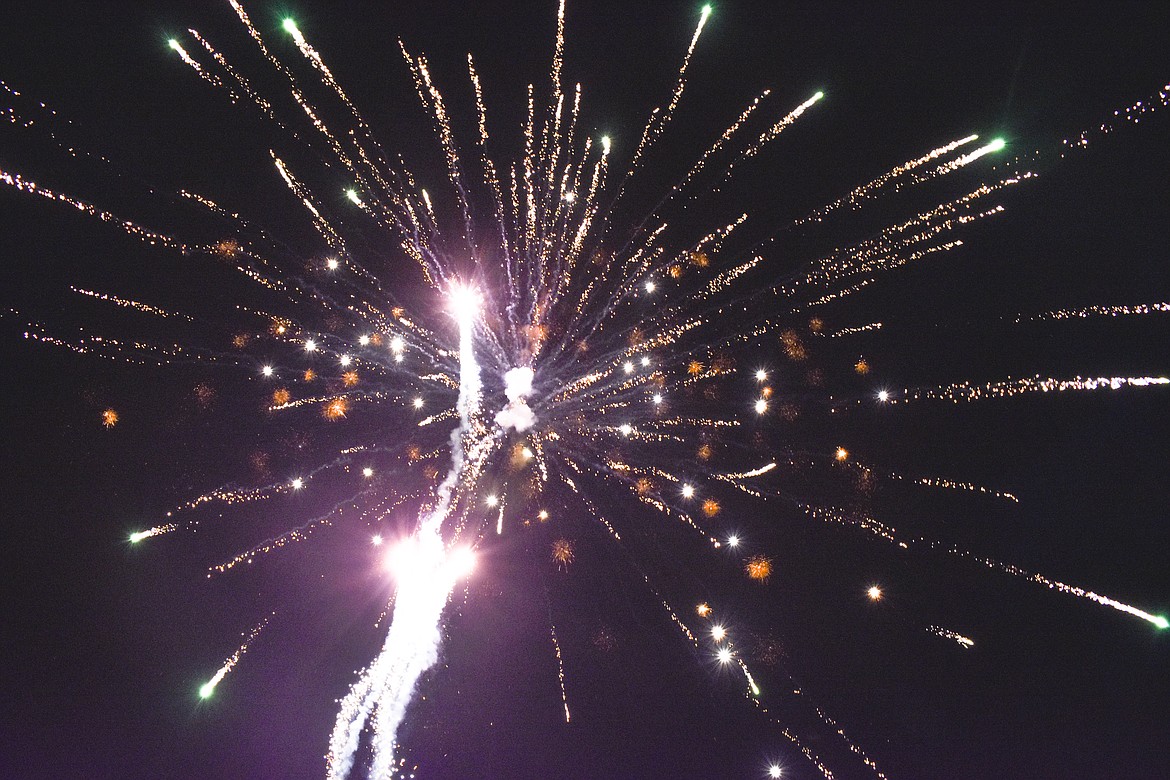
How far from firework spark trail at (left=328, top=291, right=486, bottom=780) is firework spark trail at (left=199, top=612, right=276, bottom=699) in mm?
1267

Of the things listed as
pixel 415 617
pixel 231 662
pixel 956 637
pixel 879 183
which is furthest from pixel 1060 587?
pixel 231 662

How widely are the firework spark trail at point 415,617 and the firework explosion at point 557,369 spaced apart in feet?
0.08

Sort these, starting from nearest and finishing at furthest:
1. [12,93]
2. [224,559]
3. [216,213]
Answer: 1. [12,93]
2. [216,213]
3. [224,559]

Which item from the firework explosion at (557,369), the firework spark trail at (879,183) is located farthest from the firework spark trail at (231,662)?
the firework spark trail at (879,183)

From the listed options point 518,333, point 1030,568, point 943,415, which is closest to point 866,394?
point 943,415

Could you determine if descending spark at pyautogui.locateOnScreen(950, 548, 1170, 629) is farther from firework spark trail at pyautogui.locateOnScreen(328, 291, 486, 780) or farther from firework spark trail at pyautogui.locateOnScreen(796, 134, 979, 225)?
firework spark trail at pyautogui.locateOnScreen(328, 291, 486, 780)

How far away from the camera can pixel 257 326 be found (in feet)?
20.8

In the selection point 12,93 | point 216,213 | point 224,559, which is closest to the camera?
point 12,93

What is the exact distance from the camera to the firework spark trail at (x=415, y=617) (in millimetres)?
6340

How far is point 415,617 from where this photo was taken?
6.64 m

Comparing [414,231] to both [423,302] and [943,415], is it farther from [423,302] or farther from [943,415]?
[943,415]

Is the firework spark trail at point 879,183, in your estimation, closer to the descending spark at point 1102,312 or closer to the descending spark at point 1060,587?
the descending spark at point 1102,312

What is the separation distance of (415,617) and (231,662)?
6.84 feet

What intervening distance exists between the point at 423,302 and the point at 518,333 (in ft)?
3.75
